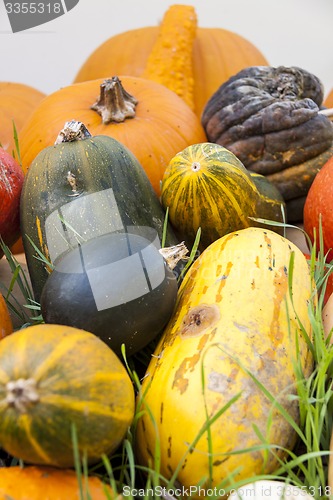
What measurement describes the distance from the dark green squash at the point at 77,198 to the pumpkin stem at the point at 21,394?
1.41ft

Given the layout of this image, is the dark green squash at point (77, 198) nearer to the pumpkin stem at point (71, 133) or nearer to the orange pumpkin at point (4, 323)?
the pumpkin stem at point (71, 133)

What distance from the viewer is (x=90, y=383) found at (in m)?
0.78

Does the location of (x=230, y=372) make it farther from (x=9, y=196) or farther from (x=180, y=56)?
(x=180, y=56)

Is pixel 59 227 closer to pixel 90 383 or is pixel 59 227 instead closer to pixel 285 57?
pixel 90 383

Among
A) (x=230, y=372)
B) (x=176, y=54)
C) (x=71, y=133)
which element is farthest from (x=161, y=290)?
(x=176, y=54)

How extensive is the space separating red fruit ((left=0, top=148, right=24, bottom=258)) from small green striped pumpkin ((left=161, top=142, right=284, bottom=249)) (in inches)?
12.4

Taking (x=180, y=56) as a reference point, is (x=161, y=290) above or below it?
below

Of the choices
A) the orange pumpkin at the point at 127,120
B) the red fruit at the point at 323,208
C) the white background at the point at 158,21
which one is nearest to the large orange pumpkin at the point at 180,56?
the white background at the point at 158,21

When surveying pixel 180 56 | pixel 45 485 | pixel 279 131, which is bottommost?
pixel 45 485

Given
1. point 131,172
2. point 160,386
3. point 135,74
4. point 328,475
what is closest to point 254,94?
point 131,172

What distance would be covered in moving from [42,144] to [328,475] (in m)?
1.15

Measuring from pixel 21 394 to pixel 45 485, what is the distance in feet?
0.50

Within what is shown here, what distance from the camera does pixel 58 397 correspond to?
75cm

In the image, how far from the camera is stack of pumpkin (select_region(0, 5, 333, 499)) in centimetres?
78
